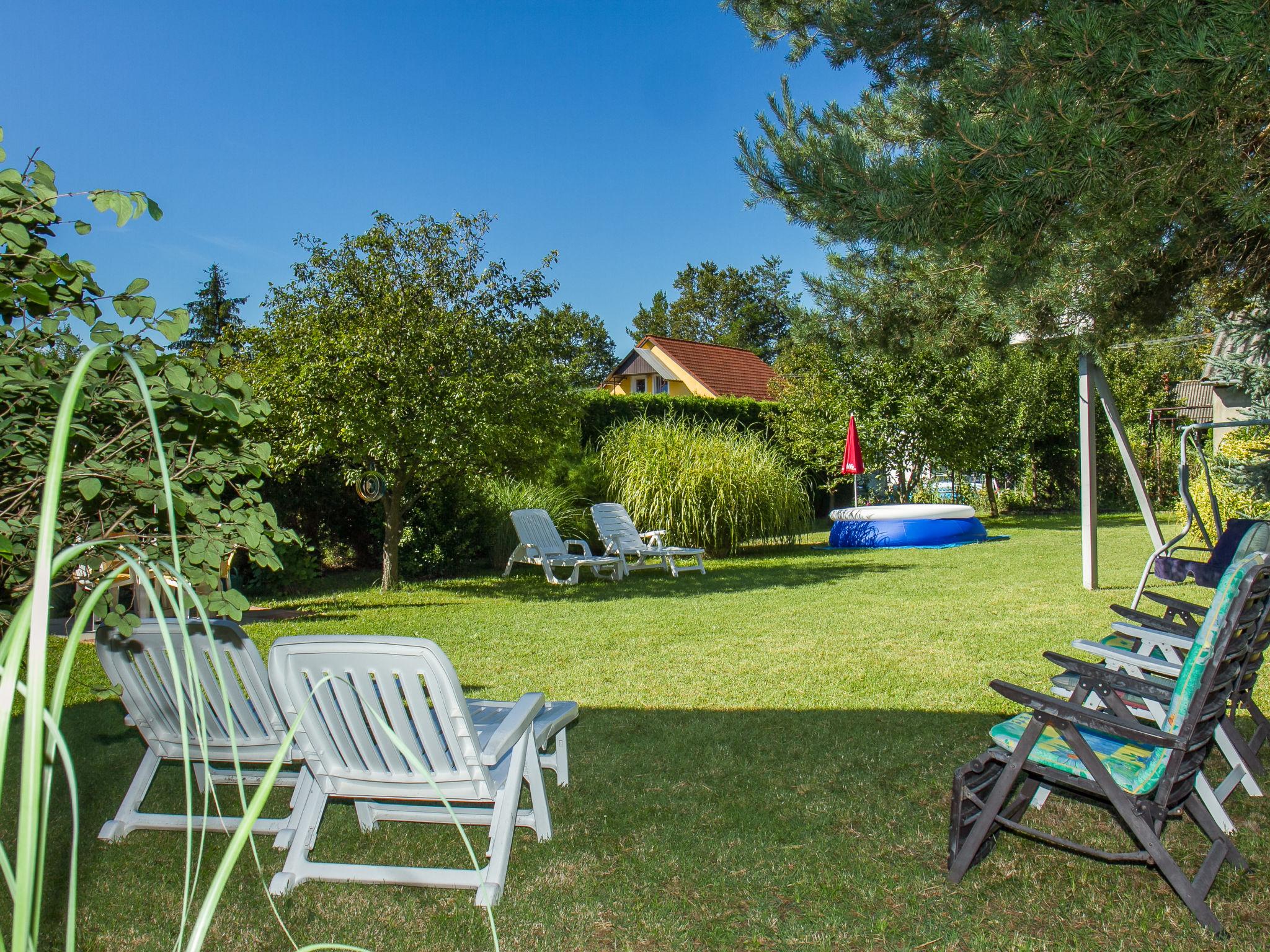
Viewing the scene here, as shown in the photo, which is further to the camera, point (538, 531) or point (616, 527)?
point (616, 527)

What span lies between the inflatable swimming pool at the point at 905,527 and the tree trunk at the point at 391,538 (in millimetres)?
6974

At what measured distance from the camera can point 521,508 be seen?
12023 millimetres

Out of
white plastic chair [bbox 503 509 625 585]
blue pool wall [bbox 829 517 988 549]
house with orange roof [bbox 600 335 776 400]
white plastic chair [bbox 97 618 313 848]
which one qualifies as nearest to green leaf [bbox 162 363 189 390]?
white plastic chair [bbox 97 618 313 848]

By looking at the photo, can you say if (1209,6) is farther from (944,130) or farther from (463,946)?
(463,946)

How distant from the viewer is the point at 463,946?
268cm

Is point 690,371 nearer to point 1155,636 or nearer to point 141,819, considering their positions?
point 1155,636

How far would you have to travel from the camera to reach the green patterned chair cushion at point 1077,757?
2793 mm

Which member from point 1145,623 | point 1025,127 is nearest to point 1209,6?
point 1025,127

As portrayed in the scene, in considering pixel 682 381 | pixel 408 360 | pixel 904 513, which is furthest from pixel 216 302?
pixel 408 360

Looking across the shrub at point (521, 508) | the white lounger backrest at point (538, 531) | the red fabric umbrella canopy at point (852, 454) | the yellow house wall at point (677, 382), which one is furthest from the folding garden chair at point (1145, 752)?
the yellow house wall at point (677, 382)

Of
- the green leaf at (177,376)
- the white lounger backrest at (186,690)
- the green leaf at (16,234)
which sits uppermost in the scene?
the green leaf at (16,234)

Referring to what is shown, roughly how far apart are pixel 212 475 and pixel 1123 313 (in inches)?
217

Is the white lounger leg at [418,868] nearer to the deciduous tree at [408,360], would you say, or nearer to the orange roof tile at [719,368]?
the deciduous tree at [408,360]

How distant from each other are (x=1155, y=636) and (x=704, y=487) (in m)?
8.68
